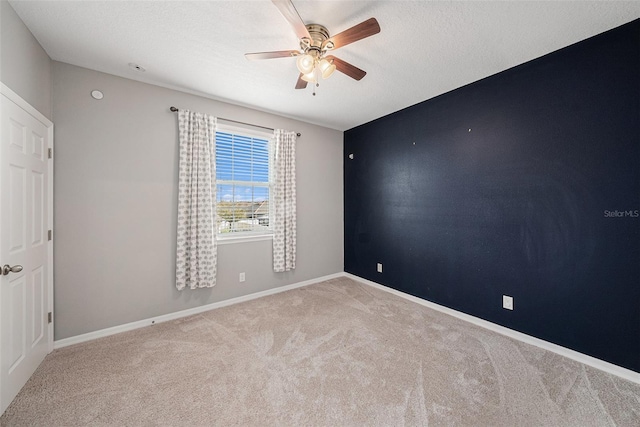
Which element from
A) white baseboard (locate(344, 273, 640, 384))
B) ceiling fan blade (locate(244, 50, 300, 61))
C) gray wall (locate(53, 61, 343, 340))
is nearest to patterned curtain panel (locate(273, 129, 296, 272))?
gray wall (locate(53, 61, 343, 340))

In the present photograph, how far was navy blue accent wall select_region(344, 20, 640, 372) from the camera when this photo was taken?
1.90 metres

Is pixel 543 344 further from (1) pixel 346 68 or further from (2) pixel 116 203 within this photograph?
(2) pixel 116 203

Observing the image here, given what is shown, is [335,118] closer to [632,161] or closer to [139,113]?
[139,113]

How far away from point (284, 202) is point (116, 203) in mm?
1940

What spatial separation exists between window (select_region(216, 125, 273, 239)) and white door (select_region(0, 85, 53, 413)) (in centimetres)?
154

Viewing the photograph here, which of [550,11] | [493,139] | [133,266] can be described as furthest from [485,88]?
[133,266]

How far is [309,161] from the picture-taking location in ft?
13.2

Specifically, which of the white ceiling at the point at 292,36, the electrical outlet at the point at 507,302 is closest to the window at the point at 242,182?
the white ceiling at the point at 292,36

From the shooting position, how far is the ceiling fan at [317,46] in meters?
1.55

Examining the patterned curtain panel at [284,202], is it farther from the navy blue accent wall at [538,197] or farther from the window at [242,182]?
the navy blue accent wall at [538,197]


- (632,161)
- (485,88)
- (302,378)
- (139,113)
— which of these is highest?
(485,88)

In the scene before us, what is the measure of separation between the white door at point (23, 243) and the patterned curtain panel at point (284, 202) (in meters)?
2.29

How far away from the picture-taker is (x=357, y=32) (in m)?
1.60

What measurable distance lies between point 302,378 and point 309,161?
3.02 meters
